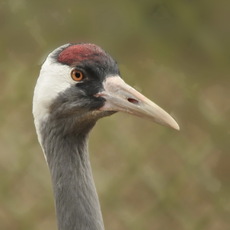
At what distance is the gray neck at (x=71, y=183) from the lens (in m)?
2.70

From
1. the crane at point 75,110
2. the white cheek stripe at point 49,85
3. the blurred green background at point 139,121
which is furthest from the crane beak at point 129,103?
the blurred green background at point 139,121

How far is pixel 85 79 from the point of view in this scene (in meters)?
2.63

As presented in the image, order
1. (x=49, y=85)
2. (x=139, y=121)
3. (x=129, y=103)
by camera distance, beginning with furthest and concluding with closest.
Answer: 1. (x=139, y=121)
2. (x=49, y=85)
3. (x=129, y=103)

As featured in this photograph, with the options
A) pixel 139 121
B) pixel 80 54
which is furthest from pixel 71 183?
pixel 139 121

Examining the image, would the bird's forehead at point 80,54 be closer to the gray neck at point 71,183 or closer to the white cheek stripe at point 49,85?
the white cheek stripe at point 49,85

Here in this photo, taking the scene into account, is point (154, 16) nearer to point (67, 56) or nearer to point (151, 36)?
point (151, 36)

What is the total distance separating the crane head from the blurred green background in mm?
1691

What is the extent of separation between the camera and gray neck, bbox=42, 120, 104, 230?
2695 millimetres

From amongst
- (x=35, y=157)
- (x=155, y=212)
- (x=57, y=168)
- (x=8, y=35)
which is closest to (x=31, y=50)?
(x=8, y=35)

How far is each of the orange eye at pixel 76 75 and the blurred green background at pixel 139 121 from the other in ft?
5.63

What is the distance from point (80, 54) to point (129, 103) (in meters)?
0.18

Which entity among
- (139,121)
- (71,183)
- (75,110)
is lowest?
(71,183)

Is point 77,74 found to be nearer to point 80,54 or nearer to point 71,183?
point 80,54

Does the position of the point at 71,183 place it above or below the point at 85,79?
below
